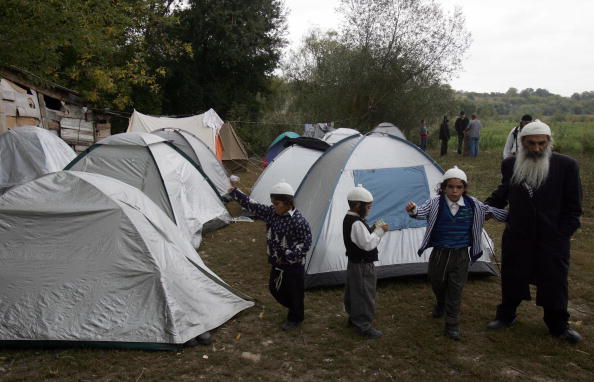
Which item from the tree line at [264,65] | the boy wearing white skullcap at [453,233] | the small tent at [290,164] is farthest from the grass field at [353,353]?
the tree line at [264,65]

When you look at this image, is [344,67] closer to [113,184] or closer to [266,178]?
[266,178]

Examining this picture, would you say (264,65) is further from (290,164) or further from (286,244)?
(286,244)

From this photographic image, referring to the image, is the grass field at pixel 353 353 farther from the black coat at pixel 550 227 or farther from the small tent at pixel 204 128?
the small tent at pixel 204 128

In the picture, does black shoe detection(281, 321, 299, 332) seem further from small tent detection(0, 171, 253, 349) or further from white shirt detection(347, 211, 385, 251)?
white shirt detection(347, 211, 385, 251)

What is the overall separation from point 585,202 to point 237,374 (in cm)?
893

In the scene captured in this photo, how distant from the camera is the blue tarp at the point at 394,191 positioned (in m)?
5.20

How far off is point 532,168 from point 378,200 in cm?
191

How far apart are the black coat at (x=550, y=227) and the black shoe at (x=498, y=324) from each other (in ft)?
1.48

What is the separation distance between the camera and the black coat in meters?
3.60

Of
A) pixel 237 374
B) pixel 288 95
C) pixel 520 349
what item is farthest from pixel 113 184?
pixel 288 95

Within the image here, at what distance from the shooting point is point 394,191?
5.32 metres

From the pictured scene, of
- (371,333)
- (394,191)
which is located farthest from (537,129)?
(371,333)

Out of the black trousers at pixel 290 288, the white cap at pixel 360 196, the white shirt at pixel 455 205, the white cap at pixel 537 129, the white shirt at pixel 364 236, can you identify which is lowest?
the black trousers at pixel 290 288

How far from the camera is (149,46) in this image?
63.3 feet
